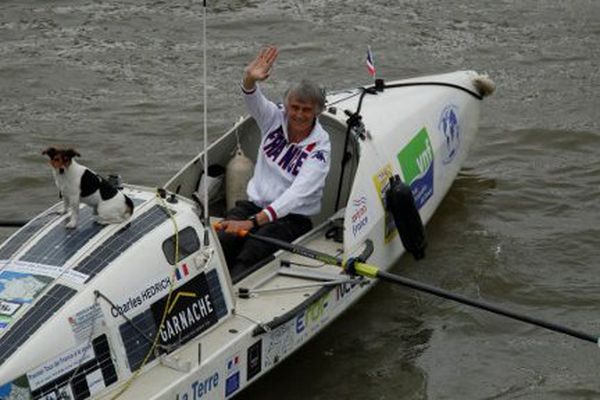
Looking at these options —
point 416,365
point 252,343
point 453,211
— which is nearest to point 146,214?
point 252,343

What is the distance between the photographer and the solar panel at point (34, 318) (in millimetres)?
6598

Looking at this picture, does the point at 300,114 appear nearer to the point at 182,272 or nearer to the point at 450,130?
the point at 182,272

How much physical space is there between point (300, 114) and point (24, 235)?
240 centimetres

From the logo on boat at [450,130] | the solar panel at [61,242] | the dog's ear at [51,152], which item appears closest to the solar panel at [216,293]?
the solar panel at [61,242]

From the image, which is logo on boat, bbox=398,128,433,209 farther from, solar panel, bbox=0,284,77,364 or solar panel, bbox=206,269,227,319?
solar panel, bbox=0,284,77,364

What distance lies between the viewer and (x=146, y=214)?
7.52 m

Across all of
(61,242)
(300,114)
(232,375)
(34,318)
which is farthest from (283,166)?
(34,318)

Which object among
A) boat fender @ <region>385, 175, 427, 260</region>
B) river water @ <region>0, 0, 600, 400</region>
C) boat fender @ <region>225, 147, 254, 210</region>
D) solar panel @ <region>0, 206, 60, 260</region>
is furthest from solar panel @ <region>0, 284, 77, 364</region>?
boat fender @ <region>385, 175, 427, 260</region>

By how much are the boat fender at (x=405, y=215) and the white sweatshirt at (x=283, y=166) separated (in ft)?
2.11

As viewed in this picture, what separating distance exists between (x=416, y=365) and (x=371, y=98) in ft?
9.18

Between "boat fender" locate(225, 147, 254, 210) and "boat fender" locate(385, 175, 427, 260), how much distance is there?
1168 millimetres

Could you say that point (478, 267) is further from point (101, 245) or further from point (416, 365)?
point (101, 245)

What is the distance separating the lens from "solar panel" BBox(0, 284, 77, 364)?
660 centimetres

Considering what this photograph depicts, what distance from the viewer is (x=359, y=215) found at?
888 centimetres
